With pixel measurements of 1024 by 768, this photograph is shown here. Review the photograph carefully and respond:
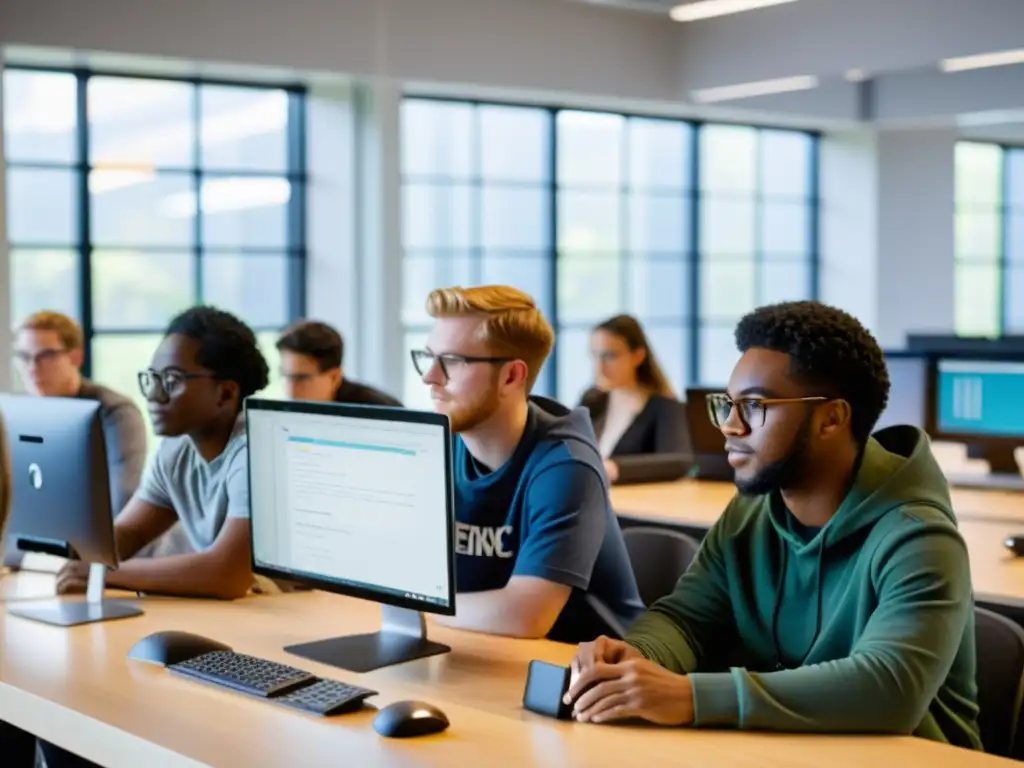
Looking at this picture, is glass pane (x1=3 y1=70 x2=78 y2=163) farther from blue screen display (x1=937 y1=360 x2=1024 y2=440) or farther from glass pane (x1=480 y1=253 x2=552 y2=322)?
blue screen display (x1=937 y1=360 x2=1024 y2=440)

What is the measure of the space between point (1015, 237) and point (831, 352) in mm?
10658

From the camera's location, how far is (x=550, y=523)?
2.53m

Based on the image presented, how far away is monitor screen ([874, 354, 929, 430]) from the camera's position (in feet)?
17.0

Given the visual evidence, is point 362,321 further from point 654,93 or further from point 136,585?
point 136,585

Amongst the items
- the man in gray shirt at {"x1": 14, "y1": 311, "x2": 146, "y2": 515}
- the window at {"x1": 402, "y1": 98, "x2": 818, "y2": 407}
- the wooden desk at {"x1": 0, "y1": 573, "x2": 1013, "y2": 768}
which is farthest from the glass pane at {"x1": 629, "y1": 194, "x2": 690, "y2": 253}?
the wooden desk at {"x1": 0, "y1": 573, "x2": 1013, "y2": 768}

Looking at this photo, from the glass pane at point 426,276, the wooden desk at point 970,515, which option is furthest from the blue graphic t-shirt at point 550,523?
the glass pane at point 426,276

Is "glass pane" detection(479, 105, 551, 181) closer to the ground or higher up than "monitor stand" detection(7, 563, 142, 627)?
higher up

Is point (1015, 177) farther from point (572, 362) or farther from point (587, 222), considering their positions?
point (572, 362)

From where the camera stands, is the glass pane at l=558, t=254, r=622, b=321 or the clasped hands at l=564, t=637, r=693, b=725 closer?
the clasped hands at l=564, t=637, r=693, b=725

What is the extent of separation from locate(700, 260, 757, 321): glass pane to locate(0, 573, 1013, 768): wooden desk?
772 centimetres

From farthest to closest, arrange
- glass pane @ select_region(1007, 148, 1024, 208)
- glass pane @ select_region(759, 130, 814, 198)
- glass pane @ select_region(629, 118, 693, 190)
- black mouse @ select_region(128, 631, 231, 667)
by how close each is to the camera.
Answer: glass pane @ select_region(1007, 148, 1024, 208), glass pane @ select_region(759, 130, 814, 198), glass pane @ select_region(629, 118, 693, 190), black mouse @ select_region(128, 631, 231, 667)

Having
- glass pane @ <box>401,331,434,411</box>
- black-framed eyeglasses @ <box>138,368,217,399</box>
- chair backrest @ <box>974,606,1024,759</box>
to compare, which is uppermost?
black-framed eyeglasses @ <box>138,368,217,399</box>

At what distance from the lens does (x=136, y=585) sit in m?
2.94

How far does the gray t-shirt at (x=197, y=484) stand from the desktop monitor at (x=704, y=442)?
7.26 feet
